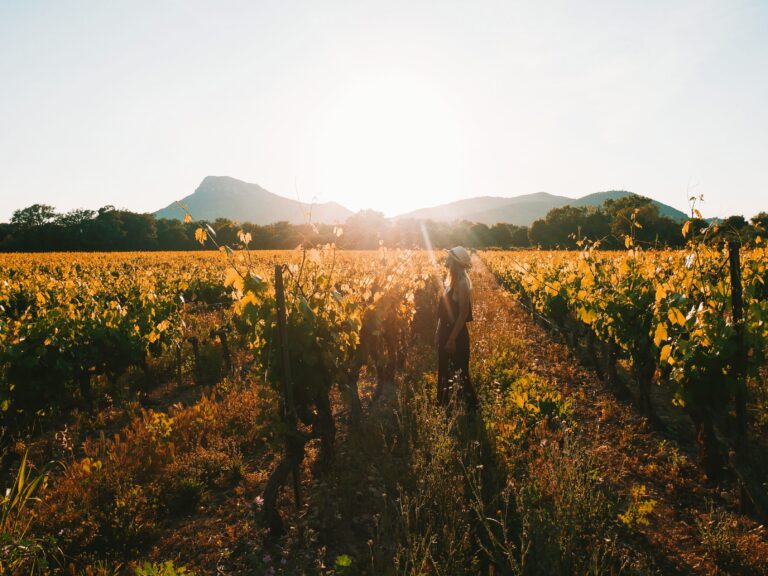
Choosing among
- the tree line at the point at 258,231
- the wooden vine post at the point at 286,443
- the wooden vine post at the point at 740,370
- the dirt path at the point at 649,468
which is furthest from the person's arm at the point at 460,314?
the tree line at the point at 258,231

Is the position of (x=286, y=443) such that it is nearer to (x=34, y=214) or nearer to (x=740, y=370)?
(x=740, y=370)

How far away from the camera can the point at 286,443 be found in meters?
4.13

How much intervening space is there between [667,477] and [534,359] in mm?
4424

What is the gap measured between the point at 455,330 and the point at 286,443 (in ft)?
→ 9.31

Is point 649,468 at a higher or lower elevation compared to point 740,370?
lower

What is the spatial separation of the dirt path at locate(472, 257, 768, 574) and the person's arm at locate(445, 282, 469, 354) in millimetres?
2017

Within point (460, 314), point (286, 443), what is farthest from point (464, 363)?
point (286, 443)

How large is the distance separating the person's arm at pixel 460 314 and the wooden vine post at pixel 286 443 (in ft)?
8.38

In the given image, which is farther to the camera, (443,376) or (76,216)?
(76,216)

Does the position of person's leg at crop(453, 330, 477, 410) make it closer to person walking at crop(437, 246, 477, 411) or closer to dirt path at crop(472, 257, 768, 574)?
person walking at crop(437, 246, 477, 411)

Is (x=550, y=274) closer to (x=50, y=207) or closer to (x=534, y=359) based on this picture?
(x=534, y=359)

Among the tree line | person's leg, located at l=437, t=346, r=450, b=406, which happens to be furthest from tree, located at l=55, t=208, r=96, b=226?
person's leg, located at l=437, t=346, r=450, b=406

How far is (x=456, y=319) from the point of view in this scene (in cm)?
581

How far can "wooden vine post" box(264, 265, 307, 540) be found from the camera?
12.6 ft
